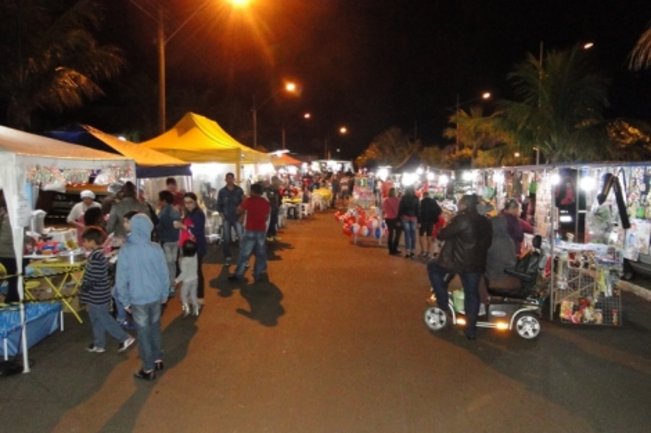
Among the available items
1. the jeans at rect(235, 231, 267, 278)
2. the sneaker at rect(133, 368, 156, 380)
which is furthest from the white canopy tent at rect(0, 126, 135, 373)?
the jeans at rect(235, 231, 267, 278)

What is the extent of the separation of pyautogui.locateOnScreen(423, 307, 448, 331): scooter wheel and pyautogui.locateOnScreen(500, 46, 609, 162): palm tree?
427 inches

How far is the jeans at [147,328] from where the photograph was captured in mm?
5871

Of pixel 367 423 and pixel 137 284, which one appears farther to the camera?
pixel 137 284

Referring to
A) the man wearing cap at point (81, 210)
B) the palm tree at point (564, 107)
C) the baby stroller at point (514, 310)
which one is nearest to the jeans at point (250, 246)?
the man wearing cap at point (81, 210)

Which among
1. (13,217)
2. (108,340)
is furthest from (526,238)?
(13,217)

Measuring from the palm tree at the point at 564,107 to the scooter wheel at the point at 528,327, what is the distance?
10.6 m

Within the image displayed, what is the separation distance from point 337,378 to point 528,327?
9.11ft

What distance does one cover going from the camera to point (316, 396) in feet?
18.2

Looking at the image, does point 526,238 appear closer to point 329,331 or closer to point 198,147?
point 329,331

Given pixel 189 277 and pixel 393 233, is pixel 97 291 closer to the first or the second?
pixel 189 277

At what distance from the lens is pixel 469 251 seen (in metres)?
7.34

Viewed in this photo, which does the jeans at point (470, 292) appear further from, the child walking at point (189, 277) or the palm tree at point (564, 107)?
the palm tree at point (564, 107)

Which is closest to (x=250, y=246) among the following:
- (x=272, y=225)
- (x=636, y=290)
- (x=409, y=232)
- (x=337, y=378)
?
(x=409, y=232)

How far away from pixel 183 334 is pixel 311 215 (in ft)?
59.6
